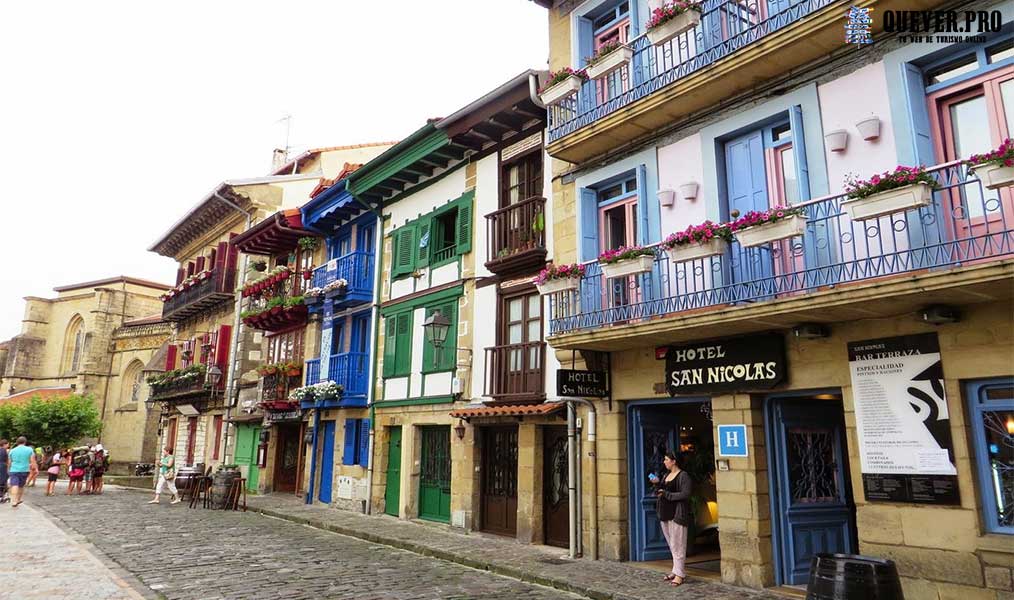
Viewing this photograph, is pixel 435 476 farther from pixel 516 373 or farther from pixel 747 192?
pixel 747 192

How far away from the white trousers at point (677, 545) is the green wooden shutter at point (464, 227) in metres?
8.01

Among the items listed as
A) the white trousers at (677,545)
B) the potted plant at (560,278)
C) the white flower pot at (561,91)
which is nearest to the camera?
the white trousers at (677,545)

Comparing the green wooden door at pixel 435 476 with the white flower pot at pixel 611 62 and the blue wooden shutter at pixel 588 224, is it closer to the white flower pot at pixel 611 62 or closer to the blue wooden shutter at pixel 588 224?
the blue wooden shutter at pixel 588 224

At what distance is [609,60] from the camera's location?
35.3ft

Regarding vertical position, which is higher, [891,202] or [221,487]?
[891,202]

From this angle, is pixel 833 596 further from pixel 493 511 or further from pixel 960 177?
pixel 493 511

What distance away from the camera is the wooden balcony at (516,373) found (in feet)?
42.0

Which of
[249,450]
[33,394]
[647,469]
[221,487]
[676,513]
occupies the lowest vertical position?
[221,487]

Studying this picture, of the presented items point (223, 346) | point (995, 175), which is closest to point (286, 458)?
point (223, 346)

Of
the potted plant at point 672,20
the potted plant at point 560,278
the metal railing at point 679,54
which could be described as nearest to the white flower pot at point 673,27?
the potted plant at point 672,20

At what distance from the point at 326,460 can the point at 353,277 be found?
5.37 m

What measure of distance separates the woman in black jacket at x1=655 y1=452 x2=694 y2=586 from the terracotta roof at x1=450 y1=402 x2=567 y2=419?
2.96 metres

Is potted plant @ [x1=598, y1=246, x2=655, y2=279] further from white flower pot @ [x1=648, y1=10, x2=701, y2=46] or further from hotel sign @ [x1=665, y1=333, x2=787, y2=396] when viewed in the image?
white flower pot @ [x1=648, y1=10, x2=701, y2=46]

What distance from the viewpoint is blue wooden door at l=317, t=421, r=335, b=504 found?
19125 mm
